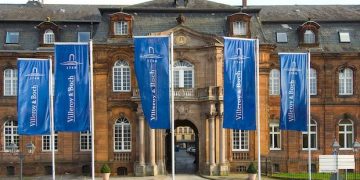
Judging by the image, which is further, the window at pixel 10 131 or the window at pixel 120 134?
the window at pixel 10 131

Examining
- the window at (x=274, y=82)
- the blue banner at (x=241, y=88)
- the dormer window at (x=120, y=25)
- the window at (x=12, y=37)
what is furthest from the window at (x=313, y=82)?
the window at (x=12, y=37)

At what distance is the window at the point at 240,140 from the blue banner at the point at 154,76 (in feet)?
58.2

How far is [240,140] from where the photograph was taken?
5644 cm

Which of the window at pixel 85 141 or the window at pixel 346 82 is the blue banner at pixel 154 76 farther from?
the window at pixel 346 82

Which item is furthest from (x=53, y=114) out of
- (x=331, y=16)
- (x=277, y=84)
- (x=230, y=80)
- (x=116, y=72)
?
(x=331, y=16)

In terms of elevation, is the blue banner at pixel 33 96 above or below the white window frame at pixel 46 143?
above

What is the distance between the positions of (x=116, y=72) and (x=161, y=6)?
23.9ft

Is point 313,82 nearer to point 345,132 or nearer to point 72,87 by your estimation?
point 345,132

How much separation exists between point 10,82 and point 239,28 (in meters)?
20.6

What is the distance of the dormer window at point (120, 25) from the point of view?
5616 cm

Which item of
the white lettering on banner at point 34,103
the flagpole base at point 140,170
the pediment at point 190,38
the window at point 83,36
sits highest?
the window at point 83,36

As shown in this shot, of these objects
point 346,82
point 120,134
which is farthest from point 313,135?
point 120,134

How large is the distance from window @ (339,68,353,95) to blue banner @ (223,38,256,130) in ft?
70.0

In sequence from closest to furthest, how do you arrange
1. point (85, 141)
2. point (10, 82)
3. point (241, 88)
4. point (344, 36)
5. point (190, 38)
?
point (241, 88) → point (190, 38) → point (10, 82) → point (85, 141) → point (344, 36)
